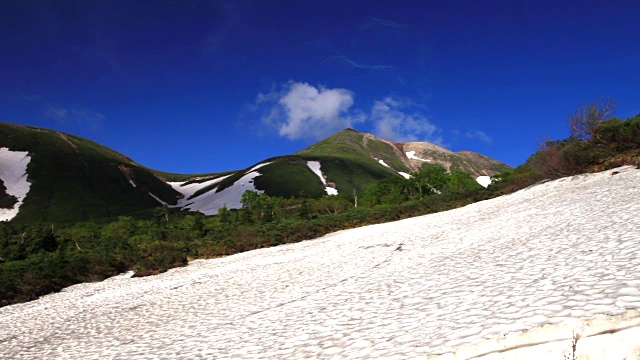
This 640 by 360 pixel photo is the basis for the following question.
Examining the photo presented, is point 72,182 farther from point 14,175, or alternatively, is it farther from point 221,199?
point 221,199

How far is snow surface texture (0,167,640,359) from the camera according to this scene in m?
5.68

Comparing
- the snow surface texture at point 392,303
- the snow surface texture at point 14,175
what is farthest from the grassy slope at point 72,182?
the snow surface texture at point 392,303

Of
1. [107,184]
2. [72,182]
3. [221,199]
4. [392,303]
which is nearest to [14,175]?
[72,182]

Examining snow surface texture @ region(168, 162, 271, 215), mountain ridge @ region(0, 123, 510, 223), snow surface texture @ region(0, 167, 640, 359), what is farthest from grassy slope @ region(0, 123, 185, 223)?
snow surface texture @ region(0, 167, 640, 359)

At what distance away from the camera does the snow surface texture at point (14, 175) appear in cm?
12525

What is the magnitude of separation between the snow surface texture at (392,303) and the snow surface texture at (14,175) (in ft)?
442

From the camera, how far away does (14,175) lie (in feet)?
477

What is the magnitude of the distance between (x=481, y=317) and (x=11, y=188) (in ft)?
563

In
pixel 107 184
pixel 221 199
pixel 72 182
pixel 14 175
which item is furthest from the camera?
pixel 107 184

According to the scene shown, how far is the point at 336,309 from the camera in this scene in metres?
8.91

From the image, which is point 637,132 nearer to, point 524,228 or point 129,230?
point 524,228

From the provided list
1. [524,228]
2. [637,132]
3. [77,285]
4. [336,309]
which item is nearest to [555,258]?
[336,309]

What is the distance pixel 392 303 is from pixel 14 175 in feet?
583

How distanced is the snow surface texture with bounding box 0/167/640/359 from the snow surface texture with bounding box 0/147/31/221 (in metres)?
135
